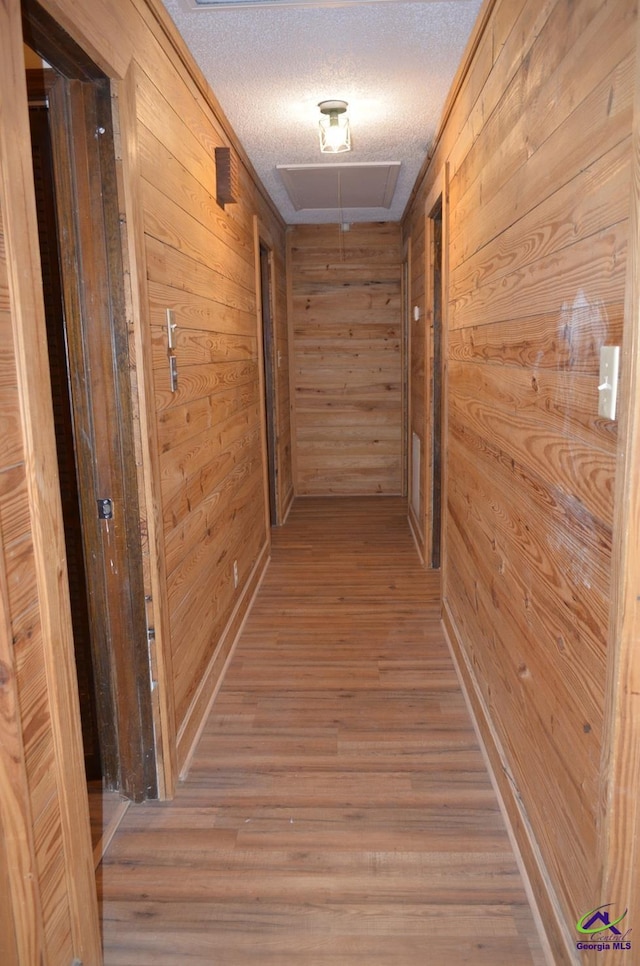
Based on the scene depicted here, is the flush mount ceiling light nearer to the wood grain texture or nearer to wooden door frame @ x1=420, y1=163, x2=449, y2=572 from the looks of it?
wooden door frame @ x1=420, y1=163, x2=449, y2=572

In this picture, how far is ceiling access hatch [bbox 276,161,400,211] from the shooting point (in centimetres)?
387

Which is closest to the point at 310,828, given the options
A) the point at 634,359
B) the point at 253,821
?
the point at 253,821

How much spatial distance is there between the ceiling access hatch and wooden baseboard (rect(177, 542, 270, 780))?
2325 millimetres

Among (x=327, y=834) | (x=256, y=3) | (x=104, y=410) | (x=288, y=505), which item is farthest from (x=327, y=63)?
(x=288, y=505)

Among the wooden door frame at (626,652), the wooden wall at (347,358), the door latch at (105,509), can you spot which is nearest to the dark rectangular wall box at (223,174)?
the door latch at (105,509)

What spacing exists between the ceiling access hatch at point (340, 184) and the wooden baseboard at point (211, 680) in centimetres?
233

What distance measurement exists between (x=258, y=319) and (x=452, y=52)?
1.87 m

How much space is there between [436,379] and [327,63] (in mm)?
1861

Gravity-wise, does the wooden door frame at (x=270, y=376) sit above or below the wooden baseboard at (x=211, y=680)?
above

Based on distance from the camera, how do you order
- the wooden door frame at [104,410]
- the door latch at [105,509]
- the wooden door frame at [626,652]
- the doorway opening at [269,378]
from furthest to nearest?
the doorway opening at [269,378], the door latch at [105,509], the wooden door frame at [104,410], the wooden door frame at [626,652]

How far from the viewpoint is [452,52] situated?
93.3 inches

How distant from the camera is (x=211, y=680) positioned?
104 inches

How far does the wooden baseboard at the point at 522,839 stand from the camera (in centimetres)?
143

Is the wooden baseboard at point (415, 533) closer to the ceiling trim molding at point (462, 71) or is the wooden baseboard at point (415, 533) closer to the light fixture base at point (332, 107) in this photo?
the ceiling trim molding at point (462, 71)
